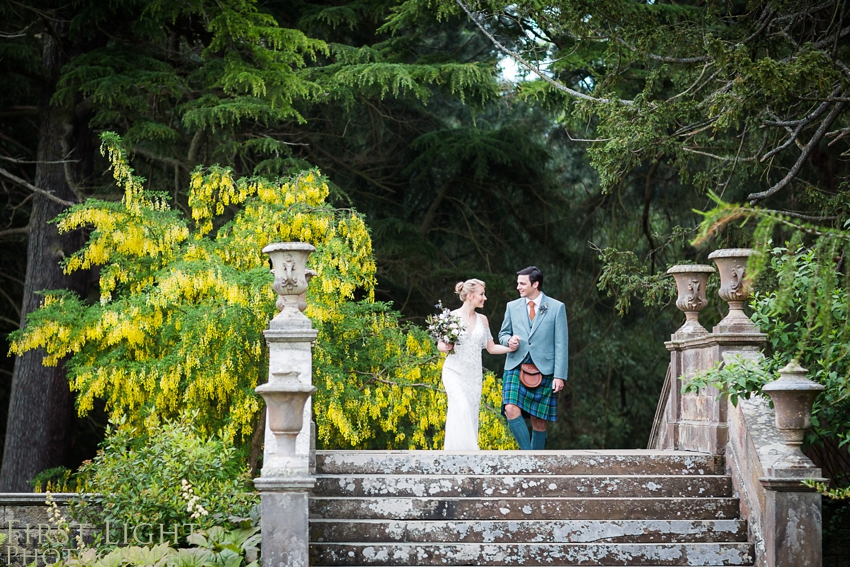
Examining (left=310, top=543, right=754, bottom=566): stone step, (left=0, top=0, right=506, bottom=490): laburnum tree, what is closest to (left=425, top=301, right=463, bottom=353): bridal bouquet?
(left=310, top=543, right=754, bottom=566): stone step

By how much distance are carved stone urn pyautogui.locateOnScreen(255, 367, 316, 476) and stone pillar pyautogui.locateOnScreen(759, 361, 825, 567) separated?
2.91 metres

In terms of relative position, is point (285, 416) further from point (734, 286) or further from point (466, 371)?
point (734, 286)

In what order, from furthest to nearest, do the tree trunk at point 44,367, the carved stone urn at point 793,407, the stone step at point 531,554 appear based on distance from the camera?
the tree trunk at point 44,367, the stone step at point 531,554, the carved stone urn at point 793,407

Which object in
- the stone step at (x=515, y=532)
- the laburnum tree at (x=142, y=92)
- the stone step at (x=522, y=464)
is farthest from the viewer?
the laburnum tree at (x=142, y=92)

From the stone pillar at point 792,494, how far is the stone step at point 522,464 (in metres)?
1.14

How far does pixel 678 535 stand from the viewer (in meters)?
6.48

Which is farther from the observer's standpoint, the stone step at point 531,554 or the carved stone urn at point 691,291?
the carved stone urn at point 691,291

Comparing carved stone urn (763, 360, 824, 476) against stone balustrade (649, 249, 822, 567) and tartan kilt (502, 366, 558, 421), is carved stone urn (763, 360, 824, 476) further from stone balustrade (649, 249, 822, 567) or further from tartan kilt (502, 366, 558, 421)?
tartan kilt (502, 366, 558, 421)

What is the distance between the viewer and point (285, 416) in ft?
19.5

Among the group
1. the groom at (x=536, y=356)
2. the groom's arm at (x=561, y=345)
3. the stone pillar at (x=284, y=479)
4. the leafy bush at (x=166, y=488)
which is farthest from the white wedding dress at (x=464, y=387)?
the stone pillar at (x=284, y=479)

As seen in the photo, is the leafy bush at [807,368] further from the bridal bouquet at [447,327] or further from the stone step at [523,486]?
the bridal bouquet at [447,327]

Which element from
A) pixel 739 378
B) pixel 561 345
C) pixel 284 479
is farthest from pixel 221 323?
pixel 739 378

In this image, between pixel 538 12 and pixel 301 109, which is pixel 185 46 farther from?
pixel 538 12

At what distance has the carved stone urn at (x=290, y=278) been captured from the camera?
6613 millimetres
